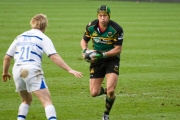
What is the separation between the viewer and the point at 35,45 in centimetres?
932

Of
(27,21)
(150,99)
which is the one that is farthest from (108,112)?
(27,21)

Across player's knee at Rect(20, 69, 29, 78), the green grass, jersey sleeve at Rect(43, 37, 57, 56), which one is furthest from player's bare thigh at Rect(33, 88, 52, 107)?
the green grass

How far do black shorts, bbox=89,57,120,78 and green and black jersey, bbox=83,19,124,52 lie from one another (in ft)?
0.91

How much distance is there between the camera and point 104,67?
38.6ft

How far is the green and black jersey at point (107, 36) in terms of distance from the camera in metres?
11.4

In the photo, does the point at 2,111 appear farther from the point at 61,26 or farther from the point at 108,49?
the point at 61,26

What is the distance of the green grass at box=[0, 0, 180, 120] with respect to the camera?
12.0 meters

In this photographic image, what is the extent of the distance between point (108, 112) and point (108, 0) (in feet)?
123

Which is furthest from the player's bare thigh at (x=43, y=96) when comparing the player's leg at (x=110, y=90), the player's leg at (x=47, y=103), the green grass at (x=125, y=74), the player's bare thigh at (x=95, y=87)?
the player's bare thigh at (x=95, y=87)

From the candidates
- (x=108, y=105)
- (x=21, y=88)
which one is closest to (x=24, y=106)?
(x=21, y=88)

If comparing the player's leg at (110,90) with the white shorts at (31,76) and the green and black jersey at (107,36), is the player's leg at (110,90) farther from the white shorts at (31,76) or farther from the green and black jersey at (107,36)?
the white shorts at (31,76)

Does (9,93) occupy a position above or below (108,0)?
above

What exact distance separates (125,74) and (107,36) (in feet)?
16.5

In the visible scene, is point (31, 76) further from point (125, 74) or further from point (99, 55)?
point (125, 74)
